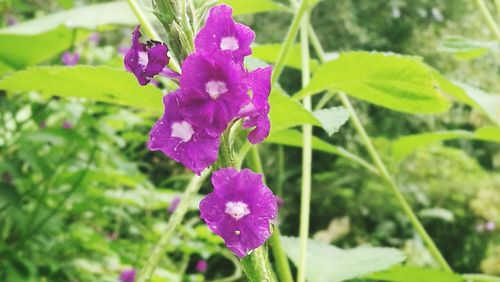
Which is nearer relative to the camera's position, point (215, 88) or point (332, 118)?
point (215, 88)

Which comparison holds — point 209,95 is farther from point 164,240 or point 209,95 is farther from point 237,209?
point 164,240

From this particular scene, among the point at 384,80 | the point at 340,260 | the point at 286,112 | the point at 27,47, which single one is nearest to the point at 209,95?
the point at 286,112

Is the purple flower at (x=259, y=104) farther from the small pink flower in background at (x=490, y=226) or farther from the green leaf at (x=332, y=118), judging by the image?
the small pink flower in background at (x=490, y=226)

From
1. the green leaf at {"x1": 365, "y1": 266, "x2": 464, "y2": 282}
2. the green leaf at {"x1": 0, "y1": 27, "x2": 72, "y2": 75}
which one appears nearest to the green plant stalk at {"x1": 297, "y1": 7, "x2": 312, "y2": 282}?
the green leaf at {"x1": 365, "y1": 266, "x2": 464, "y2": 282}

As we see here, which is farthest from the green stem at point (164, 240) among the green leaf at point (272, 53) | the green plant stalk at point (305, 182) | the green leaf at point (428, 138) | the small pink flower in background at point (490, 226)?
the small pink flower in background at point (490, 226)

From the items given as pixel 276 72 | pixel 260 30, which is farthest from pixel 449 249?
pixel 276 72

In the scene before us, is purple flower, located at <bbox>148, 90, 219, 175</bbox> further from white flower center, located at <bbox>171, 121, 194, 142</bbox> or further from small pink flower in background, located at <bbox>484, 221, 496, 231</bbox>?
small pink flower in background, located at <bbox>484, 221, 496, 231</bbox>

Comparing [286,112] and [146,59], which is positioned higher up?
[146,59]

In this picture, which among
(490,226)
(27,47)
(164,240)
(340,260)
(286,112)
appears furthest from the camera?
(490,226)
